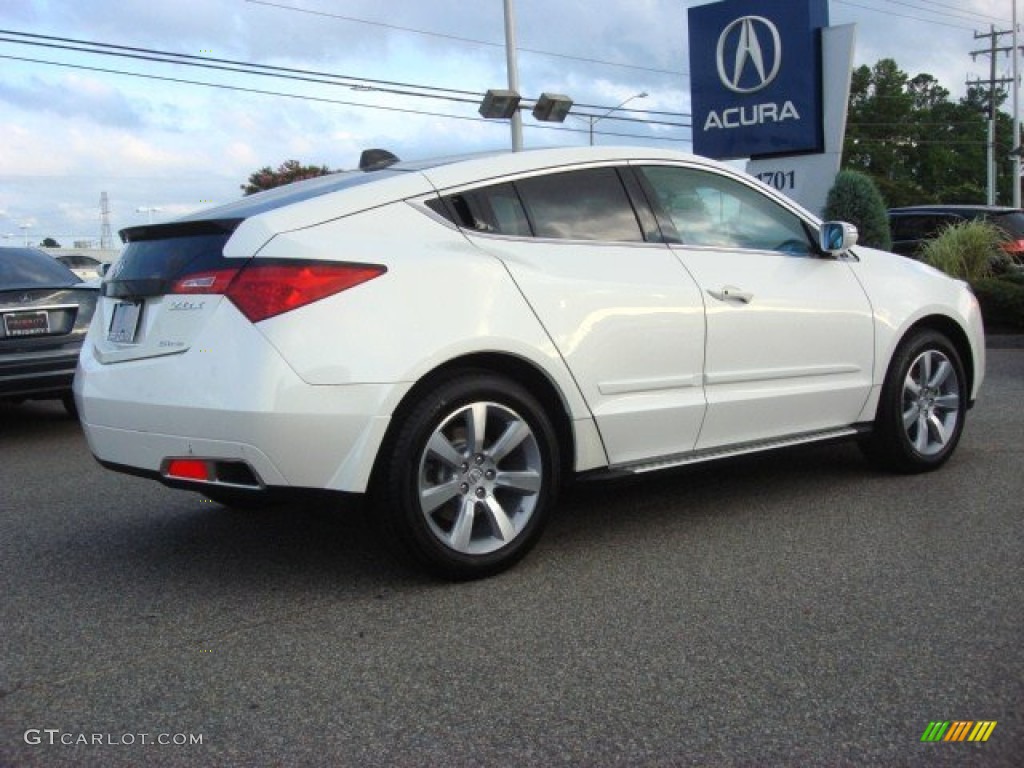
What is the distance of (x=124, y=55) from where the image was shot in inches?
912

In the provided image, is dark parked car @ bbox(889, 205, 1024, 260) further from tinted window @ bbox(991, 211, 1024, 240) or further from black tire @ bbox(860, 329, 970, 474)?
black tire @ bbox(860, 329, 970, 474)

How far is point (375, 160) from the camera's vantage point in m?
4.71

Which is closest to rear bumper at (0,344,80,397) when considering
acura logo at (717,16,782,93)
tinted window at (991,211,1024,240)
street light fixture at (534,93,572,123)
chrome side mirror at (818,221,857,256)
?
chrome side mirror at (818,221,857,256)

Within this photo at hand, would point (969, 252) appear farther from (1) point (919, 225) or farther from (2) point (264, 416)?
(2) point (264, 416)

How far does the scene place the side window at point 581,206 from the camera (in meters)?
4.15

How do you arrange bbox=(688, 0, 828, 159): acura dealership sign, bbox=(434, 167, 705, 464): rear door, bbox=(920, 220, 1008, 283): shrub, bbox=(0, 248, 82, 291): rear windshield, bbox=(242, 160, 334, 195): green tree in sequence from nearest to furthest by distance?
bbox=(434, 167, 705, 464): rear door → bbox=(0, 248, 82, 291): rear windshield → bbox=(920, 220, 1008, 283): shrub → bbox=(688, 0, 828, 159): acura dealership sign → bbox=(242, 160, 334, 195): green tree

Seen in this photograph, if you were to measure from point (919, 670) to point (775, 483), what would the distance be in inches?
97.3

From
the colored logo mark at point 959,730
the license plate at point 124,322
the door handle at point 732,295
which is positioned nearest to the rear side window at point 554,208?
the door handle at point 732,295

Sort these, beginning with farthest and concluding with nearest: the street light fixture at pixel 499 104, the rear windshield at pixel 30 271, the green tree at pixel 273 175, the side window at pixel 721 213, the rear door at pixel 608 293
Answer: the green tree at pixel 273 175, the street light fixture at pixel 499 104, the rear windshield at pixel 30 271, the side window at pixel 721 213, the rear door at pixel 608 293

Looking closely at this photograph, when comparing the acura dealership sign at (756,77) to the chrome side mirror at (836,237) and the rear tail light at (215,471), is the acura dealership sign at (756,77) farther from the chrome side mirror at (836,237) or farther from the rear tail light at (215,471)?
the rear tail light at (215,471)

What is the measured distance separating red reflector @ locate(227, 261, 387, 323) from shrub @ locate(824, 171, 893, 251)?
11980mm

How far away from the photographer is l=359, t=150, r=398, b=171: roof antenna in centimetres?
454

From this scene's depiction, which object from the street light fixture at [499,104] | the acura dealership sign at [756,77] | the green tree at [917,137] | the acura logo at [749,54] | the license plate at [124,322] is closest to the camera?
the license plate at [124,322]

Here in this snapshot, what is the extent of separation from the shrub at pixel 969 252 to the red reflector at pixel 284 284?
12810 mm
